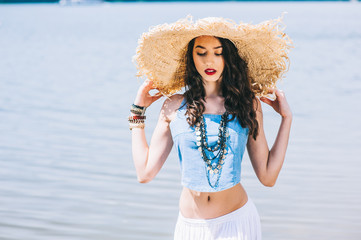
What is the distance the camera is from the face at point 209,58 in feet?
8.18

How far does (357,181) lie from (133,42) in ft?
63.2

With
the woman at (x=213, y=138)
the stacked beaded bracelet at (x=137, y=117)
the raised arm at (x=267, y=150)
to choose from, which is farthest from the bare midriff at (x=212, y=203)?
the stacked beaded bracelet at (x=137, y=117)

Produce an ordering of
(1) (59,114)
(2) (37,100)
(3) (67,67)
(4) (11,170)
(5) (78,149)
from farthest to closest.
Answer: (3) (67,67) < (2) (37,100) < (1) (59,114) < (5) (78,149) < (4) (11,170)

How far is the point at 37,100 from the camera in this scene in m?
11.0

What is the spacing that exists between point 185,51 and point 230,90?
0.30 m

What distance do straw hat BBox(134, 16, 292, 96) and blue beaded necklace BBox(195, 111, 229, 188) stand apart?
316 millimetres

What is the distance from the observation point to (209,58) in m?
2.49

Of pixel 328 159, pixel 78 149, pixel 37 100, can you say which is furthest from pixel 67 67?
pixel 328 159

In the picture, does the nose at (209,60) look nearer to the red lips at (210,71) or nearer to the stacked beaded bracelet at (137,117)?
the red lips at (210,71)

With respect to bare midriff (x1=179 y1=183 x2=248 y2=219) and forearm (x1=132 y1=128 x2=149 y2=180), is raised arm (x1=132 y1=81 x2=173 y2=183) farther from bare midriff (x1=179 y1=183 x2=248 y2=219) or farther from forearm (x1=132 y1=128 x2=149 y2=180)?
bare midriff (x1=179 y1=183 x2=248 y2=219)

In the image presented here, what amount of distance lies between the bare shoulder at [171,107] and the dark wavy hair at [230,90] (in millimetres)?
41

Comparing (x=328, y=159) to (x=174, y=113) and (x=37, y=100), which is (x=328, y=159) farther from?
(x=37, y=100)

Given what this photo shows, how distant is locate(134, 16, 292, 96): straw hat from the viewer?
248 centimetres

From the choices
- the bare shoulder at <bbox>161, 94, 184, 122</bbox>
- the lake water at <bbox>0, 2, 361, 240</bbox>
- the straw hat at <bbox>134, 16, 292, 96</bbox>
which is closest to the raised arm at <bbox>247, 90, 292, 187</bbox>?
the straw hat at <bbox>134, 16, 292, 96</bbox>
